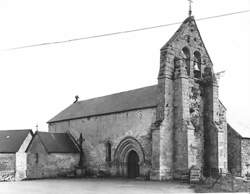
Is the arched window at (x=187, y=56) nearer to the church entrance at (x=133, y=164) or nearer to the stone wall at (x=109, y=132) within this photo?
the stone wall at (x=109, y=132)

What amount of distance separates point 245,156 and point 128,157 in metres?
11.1

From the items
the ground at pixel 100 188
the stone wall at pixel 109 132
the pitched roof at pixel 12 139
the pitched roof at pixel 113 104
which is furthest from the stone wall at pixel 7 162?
the ground at pixel 100 188

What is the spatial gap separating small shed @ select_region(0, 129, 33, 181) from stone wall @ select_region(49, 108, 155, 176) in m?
15.8

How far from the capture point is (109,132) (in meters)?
36.8

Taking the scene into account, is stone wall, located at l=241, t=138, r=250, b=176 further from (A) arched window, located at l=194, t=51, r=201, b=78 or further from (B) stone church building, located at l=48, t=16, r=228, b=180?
(A) arched window, located at l=194, t=51, r=201, b=78

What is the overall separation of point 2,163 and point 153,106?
33.8 metres

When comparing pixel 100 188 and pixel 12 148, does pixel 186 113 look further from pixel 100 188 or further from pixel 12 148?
pixel 12 148

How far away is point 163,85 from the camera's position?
31766mm

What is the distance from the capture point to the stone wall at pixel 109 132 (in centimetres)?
3228

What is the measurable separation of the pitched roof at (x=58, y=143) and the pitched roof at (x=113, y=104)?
276cm

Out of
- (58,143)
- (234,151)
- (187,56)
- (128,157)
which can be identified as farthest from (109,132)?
(234,151)

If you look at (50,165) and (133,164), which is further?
(50,165)

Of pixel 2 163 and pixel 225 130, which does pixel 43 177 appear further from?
pixel 2 163

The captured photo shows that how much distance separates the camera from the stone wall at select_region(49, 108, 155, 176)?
32281 mm
